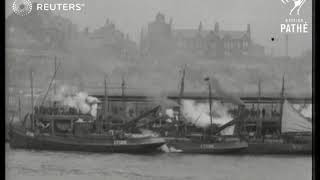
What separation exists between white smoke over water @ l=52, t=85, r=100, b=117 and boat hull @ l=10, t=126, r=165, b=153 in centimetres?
25

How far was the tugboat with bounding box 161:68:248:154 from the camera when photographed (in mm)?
4527

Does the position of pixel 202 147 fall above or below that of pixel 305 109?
below

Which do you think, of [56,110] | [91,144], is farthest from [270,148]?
[56,110]

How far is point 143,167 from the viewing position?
4.42 m

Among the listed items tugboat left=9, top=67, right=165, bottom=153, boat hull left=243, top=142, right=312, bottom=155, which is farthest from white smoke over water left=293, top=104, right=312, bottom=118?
tugboat left=9, top=67, right=165, bottom=153

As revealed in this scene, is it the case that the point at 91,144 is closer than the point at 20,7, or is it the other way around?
the point at 20,7

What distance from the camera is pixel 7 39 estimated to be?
169 inches

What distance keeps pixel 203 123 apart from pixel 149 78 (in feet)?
1.83

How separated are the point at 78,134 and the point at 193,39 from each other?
114 centimetres

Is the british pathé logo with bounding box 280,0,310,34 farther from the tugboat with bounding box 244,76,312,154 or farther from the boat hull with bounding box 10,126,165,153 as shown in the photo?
the boat hull with bounding box 10,126,165,153

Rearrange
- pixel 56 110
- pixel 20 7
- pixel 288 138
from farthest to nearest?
1. pixel 288 138
2. pixel 56 110
3. pixel 20 7

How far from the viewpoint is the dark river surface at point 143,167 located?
4.36 metres

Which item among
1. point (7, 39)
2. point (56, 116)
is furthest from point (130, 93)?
point (7, 39)

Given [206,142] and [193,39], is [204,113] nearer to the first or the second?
[206,142]
